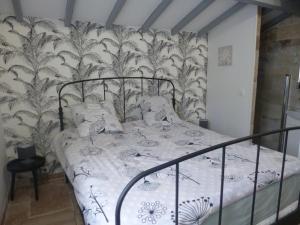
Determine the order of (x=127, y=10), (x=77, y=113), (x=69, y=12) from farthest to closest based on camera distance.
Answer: (x=127, y=10) < (x=77, y=113) < (x=69, y=12)

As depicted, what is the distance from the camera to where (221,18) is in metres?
3.03

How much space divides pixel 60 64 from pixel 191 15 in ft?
5.61

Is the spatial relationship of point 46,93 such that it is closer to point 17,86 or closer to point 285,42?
point 17,86

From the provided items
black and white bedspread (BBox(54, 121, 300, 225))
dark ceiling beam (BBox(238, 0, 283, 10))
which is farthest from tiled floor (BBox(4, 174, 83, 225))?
dark ceiling beam (BBox(238, 0, 283, 10))

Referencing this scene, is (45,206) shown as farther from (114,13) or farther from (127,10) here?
(127,10)

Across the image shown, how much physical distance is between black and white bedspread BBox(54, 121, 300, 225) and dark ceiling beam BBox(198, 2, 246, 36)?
161cm

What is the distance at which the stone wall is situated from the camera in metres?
2.95

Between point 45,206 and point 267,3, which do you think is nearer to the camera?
point 45,206

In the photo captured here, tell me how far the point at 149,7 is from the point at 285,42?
1.90m

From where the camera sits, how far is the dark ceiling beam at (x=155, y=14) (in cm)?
252

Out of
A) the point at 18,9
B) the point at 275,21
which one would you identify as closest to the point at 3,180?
the point at 18,9

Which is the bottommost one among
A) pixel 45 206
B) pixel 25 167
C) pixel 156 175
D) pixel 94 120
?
pixel 45 206

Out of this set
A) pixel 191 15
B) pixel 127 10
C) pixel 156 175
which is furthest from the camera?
pixel 191 15

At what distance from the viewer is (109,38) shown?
9.62ft
